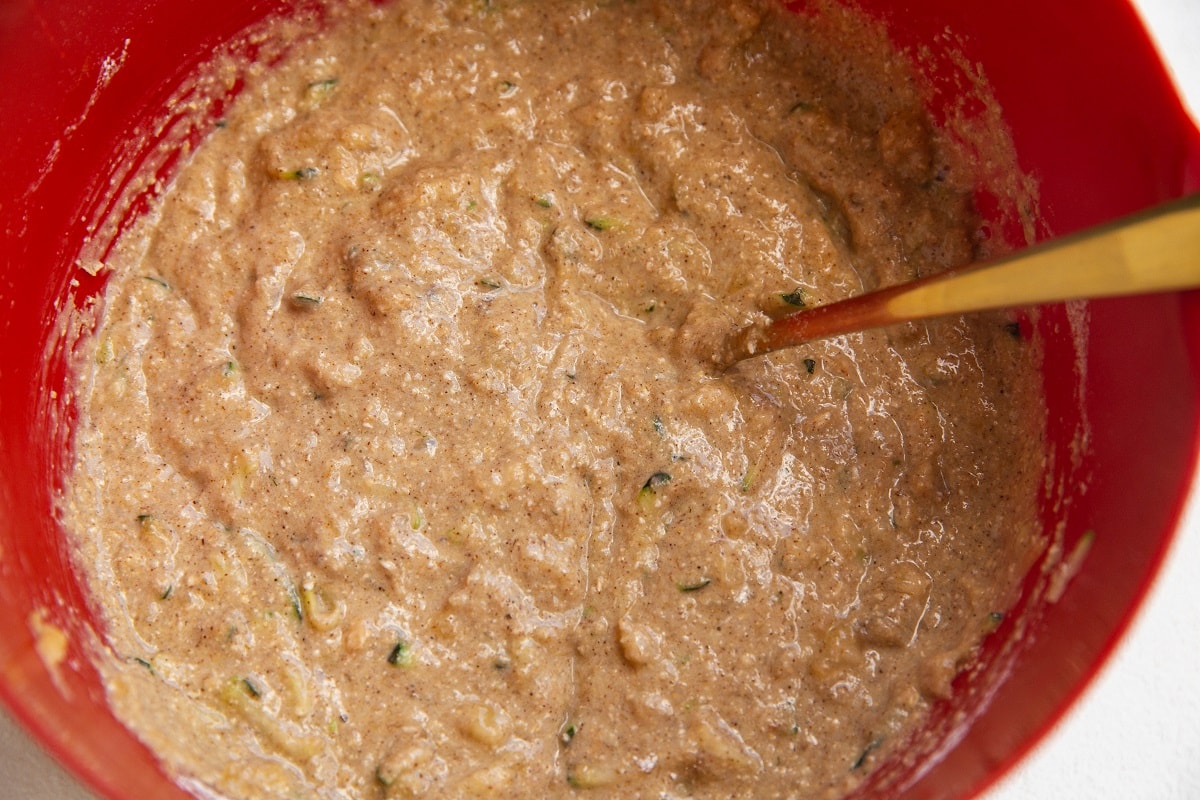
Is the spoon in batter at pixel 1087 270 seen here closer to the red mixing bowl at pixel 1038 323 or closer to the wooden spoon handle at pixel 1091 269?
the wooden spoon handle at pixel 1091 269

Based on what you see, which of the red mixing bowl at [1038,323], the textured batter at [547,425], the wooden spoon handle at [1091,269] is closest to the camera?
the wooden spoon handle at [1091,269]

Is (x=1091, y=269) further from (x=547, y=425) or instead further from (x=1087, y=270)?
(x=547, y=425)

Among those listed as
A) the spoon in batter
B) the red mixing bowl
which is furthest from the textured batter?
the spoon in batter

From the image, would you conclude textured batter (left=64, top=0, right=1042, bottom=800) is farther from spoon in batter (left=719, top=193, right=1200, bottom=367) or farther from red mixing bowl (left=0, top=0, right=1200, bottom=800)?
spoon in batter (left=719, top=193, right=1200, bottom=367)

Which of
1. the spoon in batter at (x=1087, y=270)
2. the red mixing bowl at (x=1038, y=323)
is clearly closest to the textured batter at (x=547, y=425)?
the red mixing bowl at (x=1038, y=323)

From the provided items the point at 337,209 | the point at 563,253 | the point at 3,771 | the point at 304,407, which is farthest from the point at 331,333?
the point at 3,771

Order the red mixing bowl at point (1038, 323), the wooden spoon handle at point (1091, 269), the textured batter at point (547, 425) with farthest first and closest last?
the textured batter at point (547, 425), the red mixing bowl at point (1038, 323), the wooden spoon handle at point (1091, 269)

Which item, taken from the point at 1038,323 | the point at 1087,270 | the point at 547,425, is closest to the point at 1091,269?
the point at 1087,270
